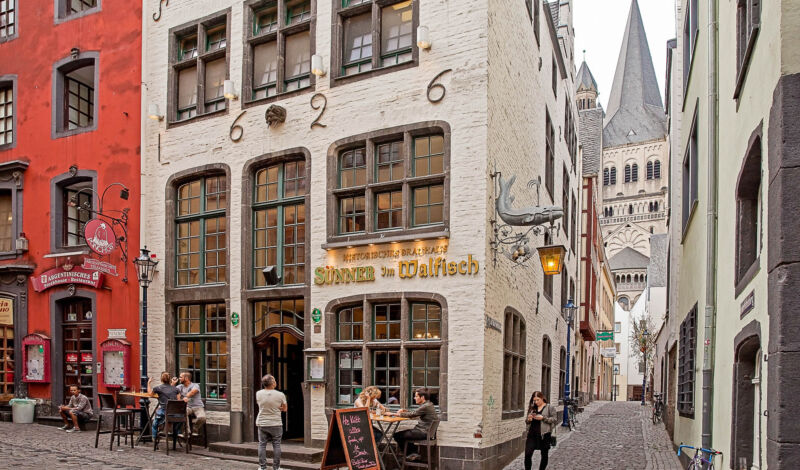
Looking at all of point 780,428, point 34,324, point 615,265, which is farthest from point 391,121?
point 615,265

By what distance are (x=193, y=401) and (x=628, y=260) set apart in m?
104

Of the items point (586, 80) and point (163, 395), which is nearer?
point (163, 395)

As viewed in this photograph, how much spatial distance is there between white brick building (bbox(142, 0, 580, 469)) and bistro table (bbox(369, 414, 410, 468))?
0.54 m

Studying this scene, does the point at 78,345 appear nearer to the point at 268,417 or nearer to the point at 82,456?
Result: the point at 82,456

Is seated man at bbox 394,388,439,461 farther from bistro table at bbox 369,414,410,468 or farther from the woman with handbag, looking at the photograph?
the woman with handbag

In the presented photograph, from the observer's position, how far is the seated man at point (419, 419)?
1150cm

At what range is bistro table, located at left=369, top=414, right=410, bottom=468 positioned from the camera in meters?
11.3

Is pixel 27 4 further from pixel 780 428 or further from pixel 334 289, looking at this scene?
pixel 780 428

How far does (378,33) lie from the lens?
13.6 metres

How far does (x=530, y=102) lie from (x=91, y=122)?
11135 millimetres

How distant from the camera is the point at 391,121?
13234mm

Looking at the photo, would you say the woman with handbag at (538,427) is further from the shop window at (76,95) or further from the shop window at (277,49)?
the shop window at (76,95)

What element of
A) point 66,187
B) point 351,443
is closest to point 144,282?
point 66,187

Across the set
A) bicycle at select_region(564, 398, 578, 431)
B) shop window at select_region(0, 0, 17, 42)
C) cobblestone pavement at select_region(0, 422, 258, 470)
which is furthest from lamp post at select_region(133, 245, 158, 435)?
bicycle at select_region(564, 398, 578, 431)
